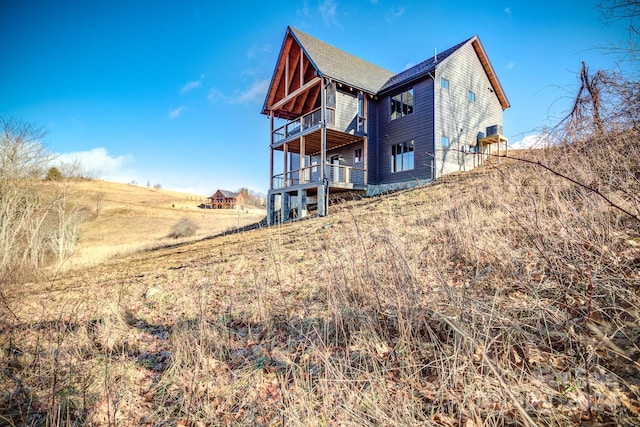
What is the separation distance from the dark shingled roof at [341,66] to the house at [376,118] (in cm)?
9

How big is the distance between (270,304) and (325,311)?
1.04 m

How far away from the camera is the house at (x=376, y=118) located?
16.0 meters

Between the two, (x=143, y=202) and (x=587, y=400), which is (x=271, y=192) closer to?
(x=587, y=400)

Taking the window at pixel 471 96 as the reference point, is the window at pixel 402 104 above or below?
below

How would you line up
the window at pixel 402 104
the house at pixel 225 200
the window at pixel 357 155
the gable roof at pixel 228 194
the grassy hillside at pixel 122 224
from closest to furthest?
the grassy hillside at pixel 122 224 < the window at pixel 402 104 < the window at pixel 357 155 < the house at pixel 225 200 < the gable roof at pixel 228 194

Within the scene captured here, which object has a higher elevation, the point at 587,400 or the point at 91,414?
the point at 587,400

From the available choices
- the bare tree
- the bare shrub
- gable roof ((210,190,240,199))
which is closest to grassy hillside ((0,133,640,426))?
the bare tree

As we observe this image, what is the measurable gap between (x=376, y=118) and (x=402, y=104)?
171 centimetres

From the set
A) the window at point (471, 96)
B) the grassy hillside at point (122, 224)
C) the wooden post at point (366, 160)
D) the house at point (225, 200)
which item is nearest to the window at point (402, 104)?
the wooden post at point (366, 160)

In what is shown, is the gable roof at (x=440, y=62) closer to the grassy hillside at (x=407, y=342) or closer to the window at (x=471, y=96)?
the window at (x=471, y=96)

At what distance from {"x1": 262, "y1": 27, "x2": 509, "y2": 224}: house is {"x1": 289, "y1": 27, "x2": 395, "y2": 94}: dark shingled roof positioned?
0.29 feet

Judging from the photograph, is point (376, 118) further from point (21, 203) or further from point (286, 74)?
point (21, 203)

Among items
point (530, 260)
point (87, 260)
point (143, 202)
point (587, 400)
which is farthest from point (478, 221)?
point (143, 202)

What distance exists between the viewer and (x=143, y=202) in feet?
181
